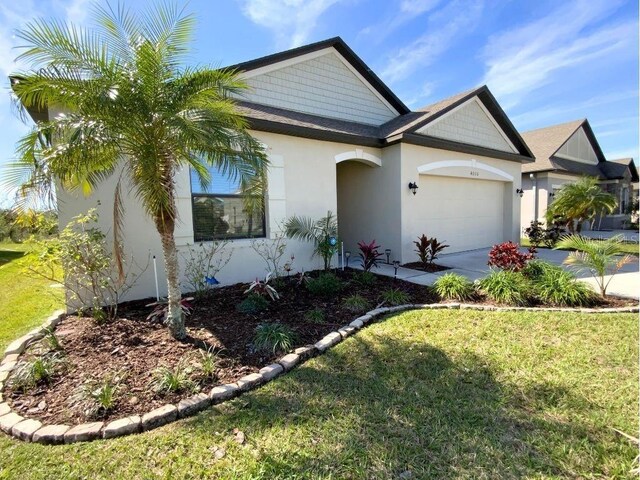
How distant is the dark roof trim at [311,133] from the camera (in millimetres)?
7266

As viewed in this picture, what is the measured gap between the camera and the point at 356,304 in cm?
569

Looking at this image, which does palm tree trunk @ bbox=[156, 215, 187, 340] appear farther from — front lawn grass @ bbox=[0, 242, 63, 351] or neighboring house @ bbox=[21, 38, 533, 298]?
front lawn grass @ bbox=[0, 242, 63, 351]

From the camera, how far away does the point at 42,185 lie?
395 centimetres

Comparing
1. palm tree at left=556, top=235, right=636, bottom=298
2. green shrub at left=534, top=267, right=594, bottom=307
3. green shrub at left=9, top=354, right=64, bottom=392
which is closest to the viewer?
green shrub at left=9, top=354, right=64, bottom=392

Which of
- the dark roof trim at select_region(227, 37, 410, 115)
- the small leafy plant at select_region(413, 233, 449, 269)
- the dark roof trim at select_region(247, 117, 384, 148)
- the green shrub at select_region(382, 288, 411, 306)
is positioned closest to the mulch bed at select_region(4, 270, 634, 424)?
the green shrub at select_region(382, 288, 411, 306)

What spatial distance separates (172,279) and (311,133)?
535cm

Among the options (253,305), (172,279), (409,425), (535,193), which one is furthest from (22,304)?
(535,193)

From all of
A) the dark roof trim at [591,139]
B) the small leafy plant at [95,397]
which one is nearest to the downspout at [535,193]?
the dark roof trim at [591,139]

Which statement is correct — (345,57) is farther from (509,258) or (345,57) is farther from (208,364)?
(208,364)

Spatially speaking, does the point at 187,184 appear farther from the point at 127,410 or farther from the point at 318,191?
the point at 127,410

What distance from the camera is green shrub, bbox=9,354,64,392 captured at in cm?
337

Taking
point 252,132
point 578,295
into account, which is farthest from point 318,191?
point 578,295

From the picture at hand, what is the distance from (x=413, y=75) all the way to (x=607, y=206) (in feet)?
33.1

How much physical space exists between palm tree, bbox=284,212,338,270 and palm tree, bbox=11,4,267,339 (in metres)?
3.72
